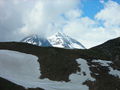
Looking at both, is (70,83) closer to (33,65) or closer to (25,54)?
(33,65)

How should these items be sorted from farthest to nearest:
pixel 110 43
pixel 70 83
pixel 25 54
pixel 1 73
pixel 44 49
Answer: pixel 110 43, pixel 44 49, pixel 25 54, pixel 70 83, pixel 1 73

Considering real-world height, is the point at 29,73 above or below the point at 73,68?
below

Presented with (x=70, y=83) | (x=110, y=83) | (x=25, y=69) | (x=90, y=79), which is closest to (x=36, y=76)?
(x=25, y=69)

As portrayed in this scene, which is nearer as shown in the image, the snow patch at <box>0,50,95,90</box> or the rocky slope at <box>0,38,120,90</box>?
the snow patch at <box>0,50,95,90</box>

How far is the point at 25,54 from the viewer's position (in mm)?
83625

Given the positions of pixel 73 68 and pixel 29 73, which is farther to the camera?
pixel 73 68

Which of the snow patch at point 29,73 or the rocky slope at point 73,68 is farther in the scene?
the rocky slope at point 73,68

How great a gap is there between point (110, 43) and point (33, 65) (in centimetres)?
5894

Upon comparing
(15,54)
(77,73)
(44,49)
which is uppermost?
(44,49)

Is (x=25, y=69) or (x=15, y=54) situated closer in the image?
(x=25, y=69)

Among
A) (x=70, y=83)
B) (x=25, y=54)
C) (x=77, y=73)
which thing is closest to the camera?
(x=70, y=83)

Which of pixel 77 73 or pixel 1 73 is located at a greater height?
pixel 77 73

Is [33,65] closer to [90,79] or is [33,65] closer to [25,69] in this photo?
[25,69]

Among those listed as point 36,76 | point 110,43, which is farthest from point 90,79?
point 110,43
